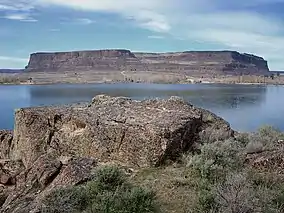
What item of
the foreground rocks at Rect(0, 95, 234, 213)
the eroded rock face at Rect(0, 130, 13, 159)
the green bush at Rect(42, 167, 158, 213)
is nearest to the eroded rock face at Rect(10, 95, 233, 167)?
the foreground rocks at Rect(0, 95, 234, 213)

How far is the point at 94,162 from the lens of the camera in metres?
11.2

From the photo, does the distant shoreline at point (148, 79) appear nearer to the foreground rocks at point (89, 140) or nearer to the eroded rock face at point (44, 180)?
the foreground rocks at point (89, 140)

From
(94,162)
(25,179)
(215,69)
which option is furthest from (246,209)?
(215,69)

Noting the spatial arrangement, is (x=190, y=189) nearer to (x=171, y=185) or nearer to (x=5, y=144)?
(x=171, y=185)

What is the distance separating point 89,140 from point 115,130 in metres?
0.87

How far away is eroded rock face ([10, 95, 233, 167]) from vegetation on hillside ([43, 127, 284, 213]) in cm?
82

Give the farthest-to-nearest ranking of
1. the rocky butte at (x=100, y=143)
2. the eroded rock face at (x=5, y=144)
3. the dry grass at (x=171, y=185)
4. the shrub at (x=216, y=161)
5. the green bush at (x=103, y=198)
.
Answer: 1. the eroded rock face at (x=5, y=144)
2. the rocky butte at (x=100, y=143)
3. the shrub at (x=216, y=161)
4. the dry grass at (x=171, y=185)
5. the green bush at (x=103, y=198)

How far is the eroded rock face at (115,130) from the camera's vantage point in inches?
464

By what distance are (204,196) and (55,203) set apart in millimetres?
2854

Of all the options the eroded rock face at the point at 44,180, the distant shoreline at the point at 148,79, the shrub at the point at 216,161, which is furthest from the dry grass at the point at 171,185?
the distant shoreline at the point at 148,79

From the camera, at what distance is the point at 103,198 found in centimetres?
820

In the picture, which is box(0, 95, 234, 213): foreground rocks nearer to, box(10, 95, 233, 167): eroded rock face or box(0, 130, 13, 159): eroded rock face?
box(10, 95, 233, 167): eroded rock face

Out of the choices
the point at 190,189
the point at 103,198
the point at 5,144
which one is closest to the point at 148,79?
the point at 5,144

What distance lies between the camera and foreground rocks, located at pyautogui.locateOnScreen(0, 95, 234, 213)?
10828 mm
